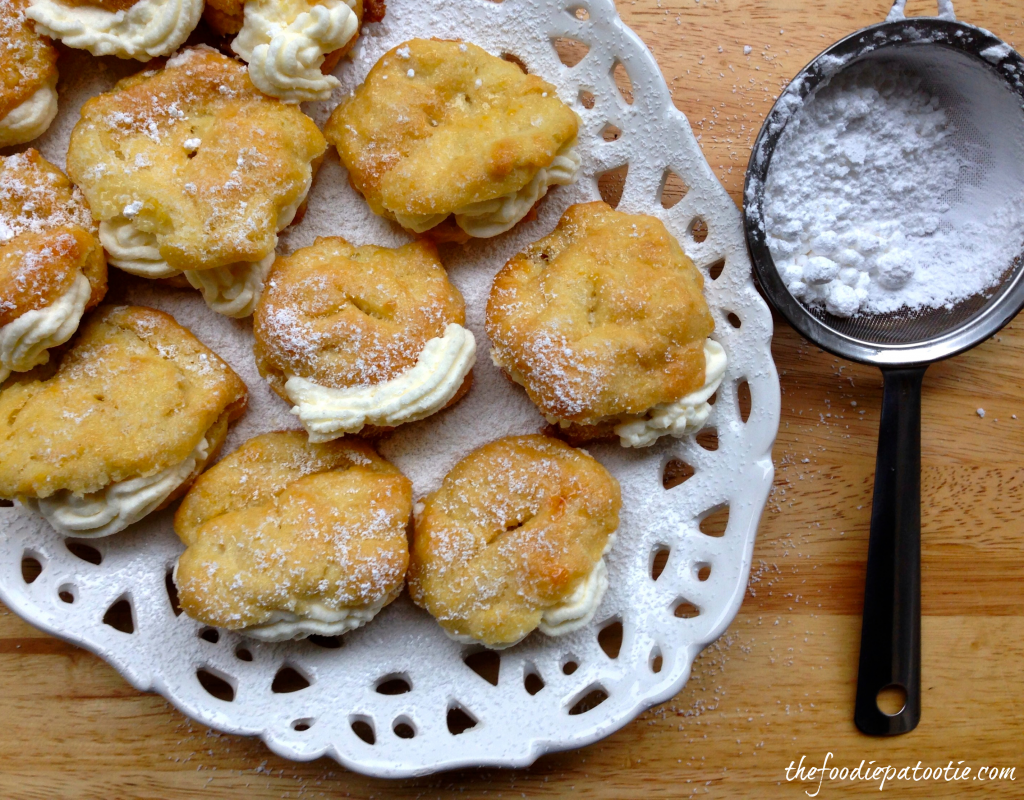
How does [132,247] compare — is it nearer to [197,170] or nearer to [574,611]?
[197,170]

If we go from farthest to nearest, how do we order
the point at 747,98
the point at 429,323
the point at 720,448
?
the point at 747,98
the point at 720,448
the point at 429,323

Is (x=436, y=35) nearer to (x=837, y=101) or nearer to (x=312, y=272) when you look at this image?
(x=312, y=272)

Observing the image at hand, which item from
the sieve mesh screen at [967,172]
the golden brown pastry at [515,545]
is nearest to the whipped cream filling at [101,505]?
the golden brown pastry at [515,545]

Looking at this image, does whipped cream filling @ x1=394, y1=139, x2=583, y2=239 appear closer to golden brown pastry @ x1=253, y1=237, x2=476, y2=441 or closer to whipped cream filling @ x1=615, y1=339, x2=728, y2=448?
golden brown pastry @ x1=253, y1=237, x2=476, y2=441

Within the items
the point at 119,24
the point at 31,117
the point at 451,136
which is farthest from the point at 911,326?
the point at 31,117

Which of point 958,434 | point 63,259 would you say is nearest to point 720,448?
point 958,434

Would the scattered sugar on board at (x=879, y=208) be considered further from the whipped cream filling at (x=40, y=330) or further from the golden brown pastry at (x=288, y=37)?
the whipped cream filling at (x=40, y=330)

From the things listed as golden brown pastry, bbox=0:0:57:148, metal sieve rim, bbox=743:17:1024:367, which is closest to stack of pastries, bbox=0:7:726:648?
golden brown pastry, bbox=0:0:57:148
